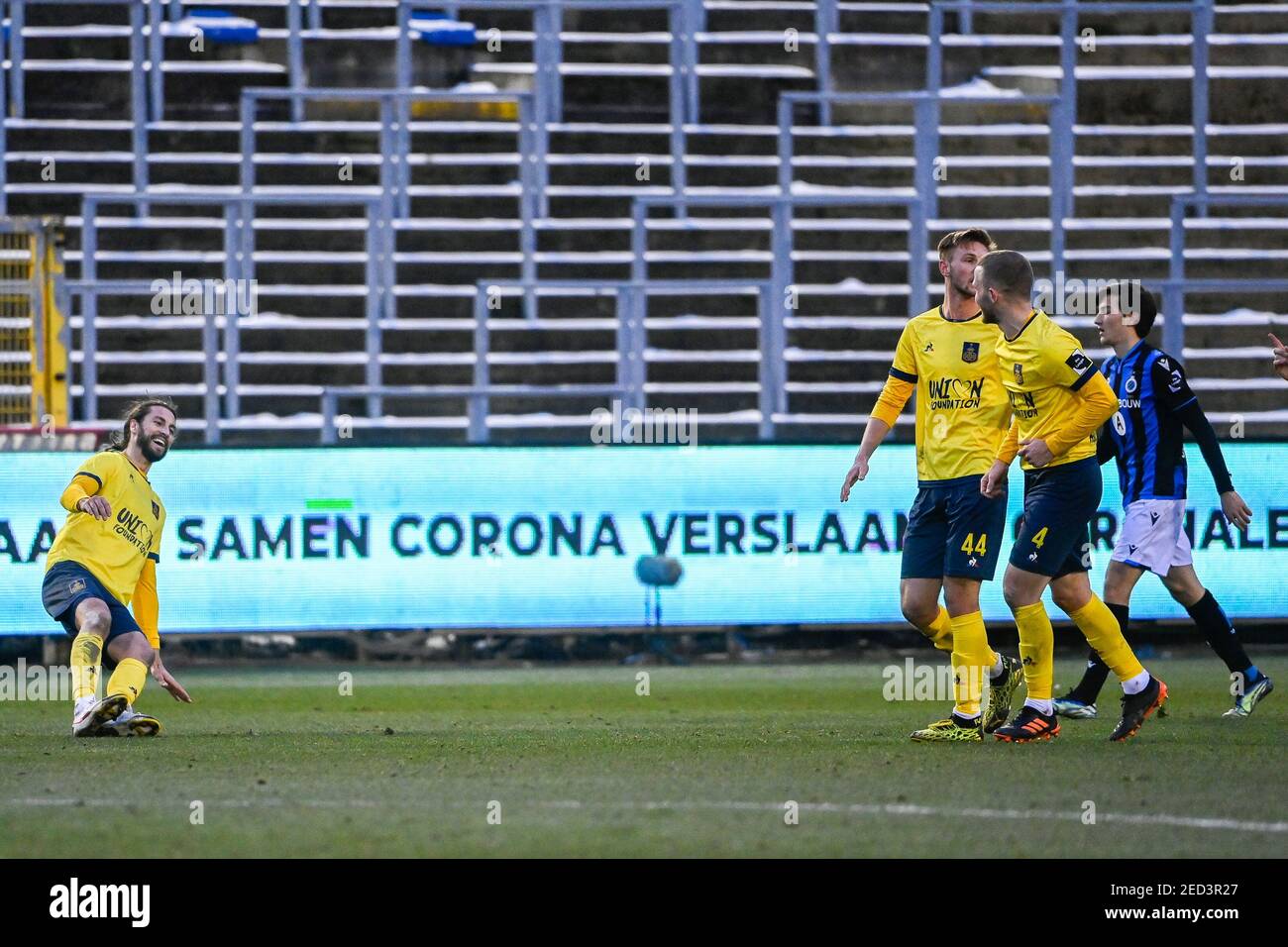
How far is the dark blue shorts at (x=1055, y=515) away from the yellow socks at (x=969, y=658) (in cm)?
31

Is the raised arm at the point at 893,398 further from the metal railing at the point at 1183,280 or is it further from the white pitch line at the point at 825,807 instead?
the metal railing at the point at 1183,280

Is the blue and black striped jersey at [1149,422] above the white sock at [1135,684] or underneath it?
above

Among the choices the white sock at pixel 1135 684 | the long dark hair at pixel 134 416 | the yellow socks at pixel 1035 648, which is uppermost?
the long dark hair at pixel 134 416

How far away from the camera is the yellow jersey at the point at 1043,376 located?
23.9 ft

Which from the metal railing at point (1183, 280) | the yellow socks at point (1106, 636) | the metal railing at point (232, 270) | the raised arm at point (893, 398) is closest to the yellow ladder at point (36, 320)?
the metal railing at point (232, 270)

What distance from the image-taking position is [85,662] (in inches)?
320

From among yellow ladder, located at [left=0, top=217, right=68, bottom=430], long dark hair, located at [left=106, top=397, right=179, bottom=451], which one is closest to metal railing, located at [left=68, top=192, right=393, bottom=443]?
yellow ladder, located at [left=0, top=217, right=68, bottom=430]

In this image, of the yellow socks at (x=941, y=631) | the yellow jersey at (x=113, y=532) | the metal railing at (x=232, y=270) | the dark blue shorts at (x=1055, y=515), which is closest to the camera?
the dark blue shorts at (x=1055, y=515)

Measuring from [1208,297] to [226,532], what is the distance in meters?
10.6

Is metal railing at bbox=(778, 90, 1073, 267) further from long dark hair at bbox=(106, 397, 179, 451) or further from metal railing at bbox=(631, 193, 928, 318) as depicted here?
long dark hair at bbox=(106, 397, 179, 451)

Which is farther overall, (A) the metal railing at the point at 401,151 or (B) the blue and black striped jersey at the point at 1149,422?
(A) the metal railing at the point at 401,151

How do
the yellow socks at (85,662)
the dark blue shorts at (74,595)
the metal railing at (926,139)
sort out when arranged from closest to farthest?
the yellow socks at (85,662) < the dark blue shorts at (74,595) < the metal railing at (926,139)

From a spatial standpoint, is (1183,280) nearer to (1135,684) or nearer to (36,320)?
(36,320)
